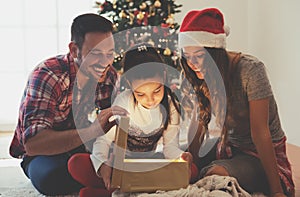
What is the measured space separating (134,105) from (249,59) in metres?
0.41

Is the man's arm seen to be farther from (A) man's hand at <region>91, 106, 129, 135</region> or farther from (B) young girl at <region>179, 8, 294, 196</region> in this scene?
(B) young girl at <region>179, 8, 294, 196</region>

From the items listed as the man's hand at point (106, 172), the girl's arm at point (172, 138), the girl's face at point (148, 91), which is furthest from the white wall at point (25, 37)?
the man's hand at point (106, 172)

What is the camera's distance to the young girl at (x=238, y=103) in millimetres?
1584

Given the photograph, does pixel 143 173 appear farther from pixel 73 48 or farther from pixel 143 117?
pixel 73 48

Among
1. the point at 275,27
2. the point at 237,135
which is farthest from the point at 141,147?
the point at 275,27

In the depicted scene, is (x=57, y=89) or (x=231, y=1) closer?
(x=57, y=89)

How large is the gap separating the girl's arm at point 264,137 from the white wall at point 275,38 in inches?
53.6

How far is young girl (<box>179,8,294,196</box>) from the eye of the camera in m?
1.58

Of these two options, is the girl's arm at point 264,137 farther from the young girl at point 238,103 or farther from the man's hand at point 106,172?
the man's hand at point 106,172

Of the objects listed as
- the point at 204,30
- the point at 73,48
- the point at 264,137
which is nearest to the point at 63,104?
the point at 73,48

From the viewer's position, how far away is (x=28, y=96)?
1752mm

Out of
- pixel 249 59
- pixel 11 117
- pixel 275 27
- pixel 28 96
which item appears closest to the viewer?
pixel 249 59

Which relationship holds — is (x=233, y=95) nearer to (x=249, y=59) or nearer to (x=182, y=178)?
(x=249, y=59)

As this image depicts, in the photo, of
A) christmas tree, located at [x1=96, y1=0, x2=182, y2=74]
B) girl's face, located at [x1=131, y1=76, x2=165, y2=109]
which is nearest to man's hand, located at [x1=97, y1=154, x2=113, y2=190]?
girl's face, located at [x1=131, y1=76, x2=165, y2=109]
